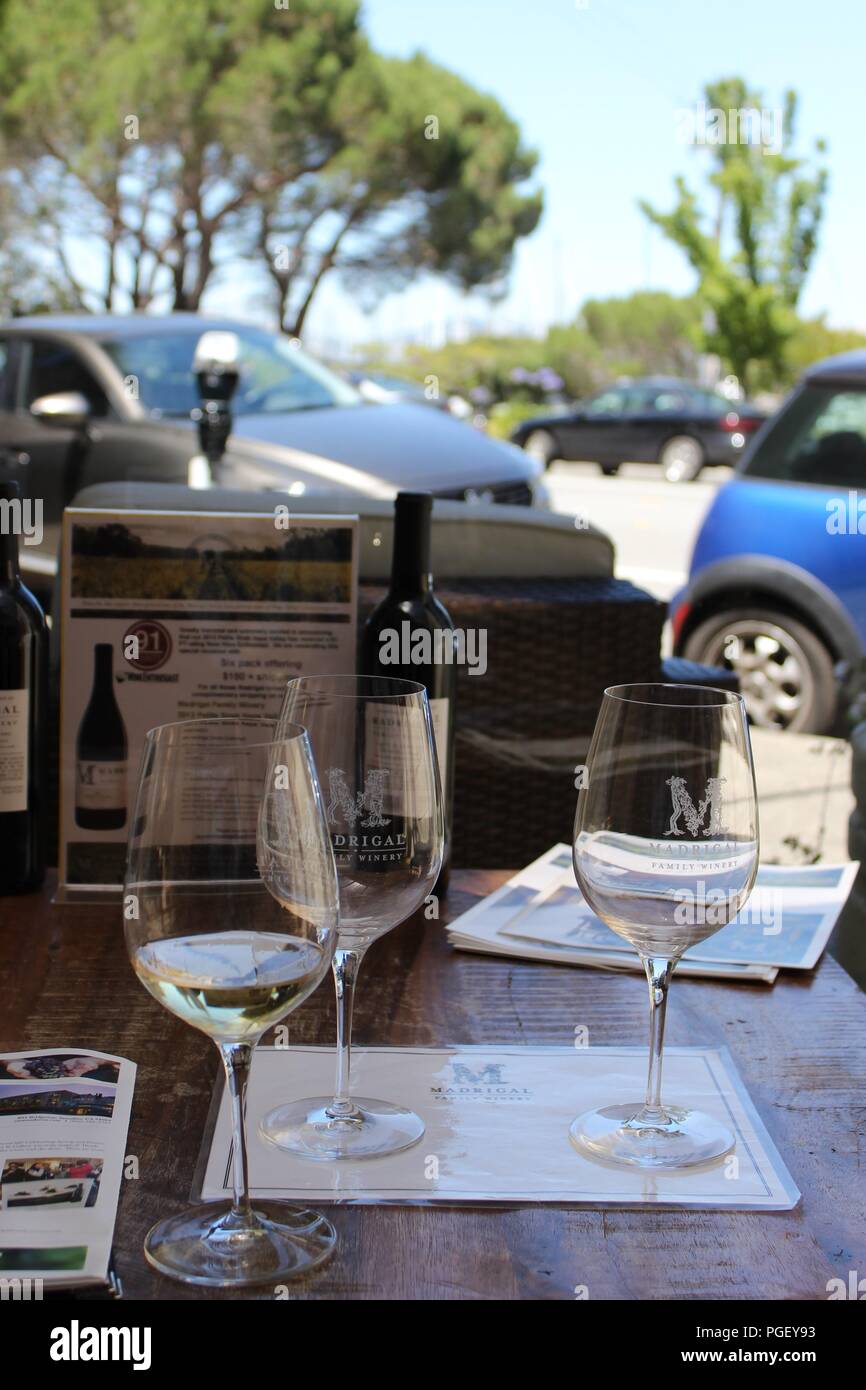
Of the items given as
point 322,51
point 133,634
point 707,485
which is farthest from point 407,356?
point 133,634

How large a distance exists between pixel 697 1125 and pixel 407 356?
2724cm

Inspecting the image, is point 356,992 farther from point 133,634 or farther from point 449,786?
point 133,634

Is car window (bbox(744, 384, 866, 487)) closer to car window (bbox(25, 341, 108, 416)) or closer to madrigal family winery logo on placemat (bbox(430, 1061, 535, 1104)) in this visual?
car window (bbox(25, 341, 108, 416))

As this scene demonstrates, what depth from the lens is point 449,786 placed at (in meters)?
1.35

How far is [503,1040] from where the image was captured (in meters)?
1.04

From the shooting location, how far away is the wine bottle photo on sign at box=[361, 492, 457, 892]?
1.30 metres

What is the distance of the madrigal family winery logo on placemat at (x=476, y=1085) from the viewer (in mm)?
941

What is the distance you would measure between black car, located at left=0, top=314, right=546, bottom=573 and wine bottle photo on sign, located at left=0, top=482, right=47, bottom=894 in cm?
361

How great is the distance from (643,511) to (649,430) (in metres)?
4.28

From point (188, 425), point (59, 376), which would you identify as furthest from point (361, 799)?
point (59, 376)

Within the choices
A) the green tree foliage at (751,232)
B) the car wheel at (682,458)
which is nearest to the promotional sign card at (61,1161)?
the car wheel at (682,458)

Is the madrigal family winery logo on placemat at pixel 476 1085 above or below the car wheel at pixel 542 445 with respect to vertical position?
below

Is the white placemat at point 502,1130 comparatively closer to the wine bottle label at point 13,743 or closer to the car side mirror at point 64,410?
the wine bottle label at point 13,743

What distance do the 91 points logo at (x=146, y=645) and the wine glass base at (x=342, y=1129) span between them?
0.53 m
